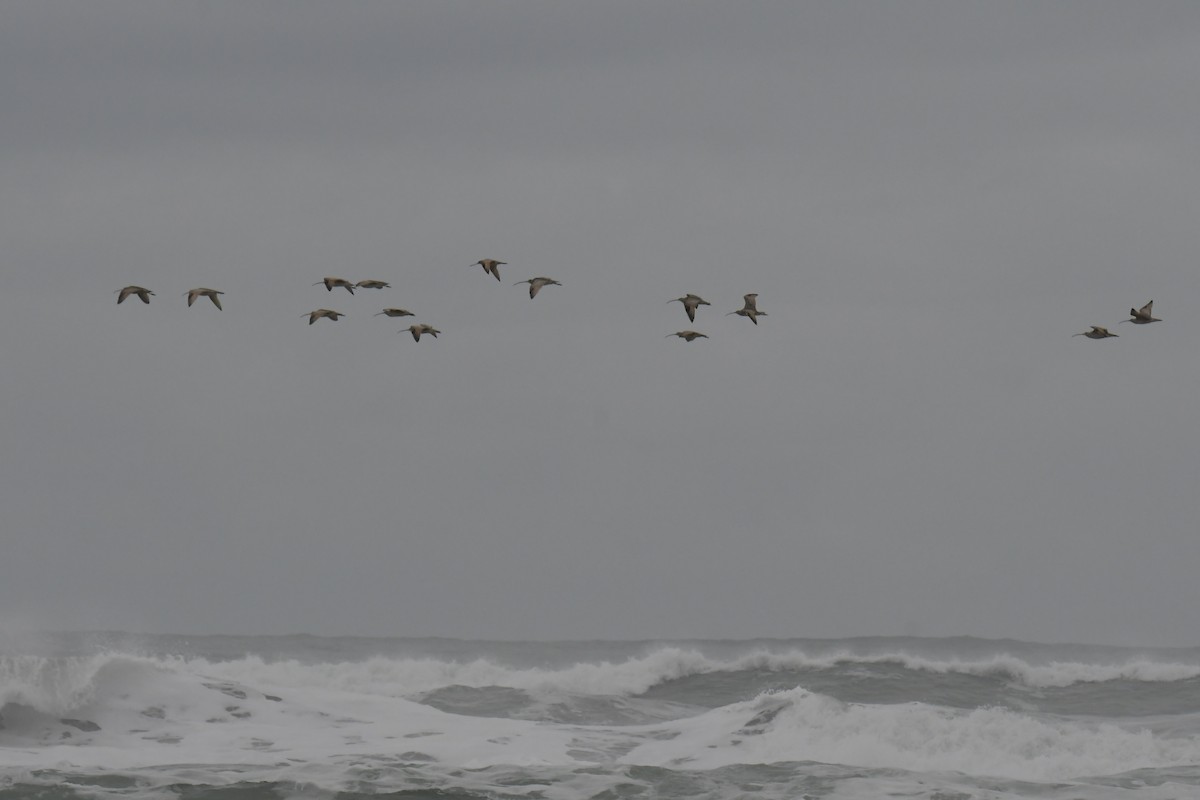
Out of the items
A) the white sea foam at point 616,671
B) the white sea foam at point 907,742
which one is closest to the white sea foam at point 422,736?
the white sea foam at point 907,742

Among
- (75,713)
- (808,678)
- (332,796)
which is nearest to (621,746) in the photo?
(332,796)

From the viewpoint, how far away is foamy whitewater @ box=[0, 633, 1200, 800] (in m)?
32.1

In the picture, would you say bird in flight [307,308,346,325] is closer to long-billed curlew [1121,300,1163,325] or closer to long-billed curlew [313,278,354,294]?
long-billed curlew [313,278,354,294]

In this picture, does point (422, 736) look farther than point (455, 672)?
No

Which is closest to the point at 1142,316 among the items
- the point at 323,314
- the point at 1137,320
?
the point at 1137,320

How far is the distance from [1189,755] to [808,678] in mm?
15544

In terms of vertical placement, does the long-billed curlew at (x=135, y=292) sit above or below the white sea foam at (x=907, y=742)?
above

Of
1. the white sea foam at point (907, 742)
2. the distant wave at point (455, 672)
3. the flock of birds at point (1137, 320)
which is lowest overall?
the white sea foam at point (907, 742)

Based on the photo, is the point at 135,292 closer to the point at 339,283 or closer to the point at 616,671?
the point at 339,283

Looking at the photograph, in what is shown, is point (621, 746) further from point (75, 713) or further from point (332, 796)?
point (75, 713)

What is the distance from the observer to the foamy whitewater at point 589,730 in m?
32.1

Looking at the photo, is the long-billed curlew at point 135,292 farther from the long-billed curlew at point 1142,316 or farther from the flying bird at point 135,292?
the long-billed curlew at point 1142,316

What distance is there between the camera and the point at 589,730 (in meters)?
40.0

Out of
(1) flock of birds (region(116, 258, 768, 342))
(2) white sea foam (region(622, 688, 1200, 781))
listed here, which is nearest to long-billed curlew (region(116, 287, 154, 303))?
(1) flock of birds (region(116, 258, 768, 342))
